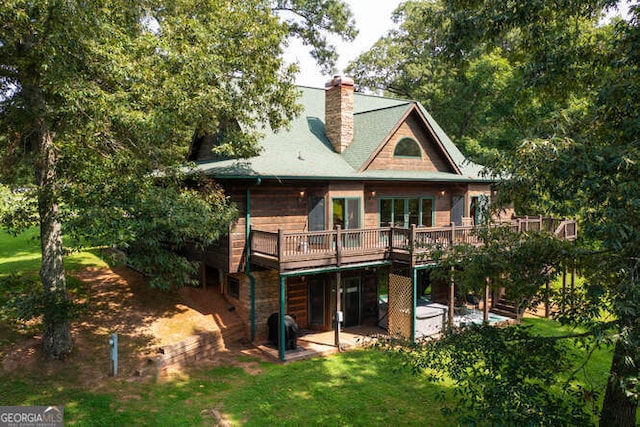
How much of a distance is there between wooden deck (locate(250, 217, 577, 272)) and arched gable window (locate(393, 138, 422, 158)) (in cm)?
426

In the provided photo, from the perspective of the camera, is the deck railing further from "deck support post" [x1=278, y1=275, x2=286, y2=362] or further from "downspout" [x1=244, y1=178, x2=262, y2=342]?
"deck support post" [x1=278, y1=275, x2=286, y2=362]

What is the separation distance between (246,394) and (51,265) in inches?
255

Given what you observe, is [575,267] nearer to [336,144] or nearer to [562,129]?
[562,129]

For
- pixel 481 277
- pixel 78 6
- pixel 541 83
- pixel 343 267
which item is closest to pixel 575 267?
pixel 481 277

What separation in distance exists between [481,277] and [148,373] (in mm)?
9850

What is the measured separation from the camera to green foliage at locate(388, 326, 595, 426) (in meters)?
5.79

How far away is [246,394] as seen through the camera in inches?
447

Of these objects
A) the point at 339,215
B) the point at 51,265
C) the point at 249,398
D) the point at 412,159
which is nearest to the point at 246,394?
the point at 249,398

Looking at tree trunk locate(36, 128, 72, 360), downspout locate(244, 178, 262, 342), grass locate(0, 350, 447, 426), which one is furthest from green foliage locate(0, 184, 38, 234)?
downspout locate(244, 178, 262, 342)

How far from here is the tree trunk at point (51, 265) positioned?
1088cm

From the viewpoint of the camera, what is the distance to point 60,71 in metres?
9.72

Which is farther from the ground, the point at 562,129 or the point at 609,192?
the point at 562,129

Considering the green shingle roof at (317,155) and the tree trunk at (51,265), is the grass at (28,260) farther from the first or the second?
the green shingle roof at (317,155)

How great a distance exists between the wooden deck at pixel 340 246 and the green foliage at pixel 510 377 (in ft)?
20.3
